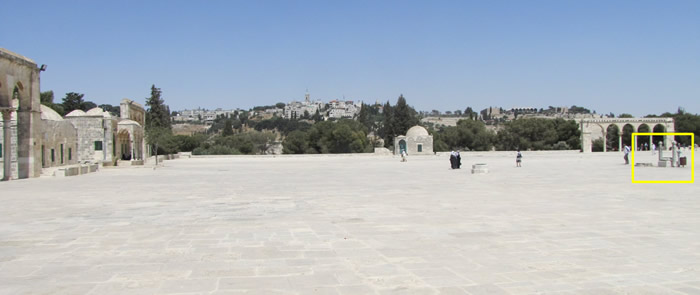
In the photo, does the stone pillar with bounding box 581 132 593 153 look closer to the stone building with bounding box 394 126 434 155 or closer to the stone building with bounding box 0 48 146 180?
the stone building with bounding box 394 126 434 155

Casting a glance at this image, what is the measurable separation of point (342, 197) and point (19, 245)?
6803 millimetres

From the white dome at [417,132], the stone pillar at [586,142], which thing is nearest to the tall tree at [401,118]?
the white dome at [417,132]

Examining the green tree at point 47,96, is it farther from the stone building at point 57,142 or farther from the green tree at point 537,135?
the green tree at point 537,135

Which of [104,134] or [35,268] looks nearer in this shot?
[35,268]

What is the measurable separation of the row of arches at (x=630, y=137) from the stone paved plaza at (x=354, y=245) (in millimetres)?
63669

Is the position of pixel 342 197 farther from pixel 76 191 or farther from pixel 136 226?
pixel 76 191

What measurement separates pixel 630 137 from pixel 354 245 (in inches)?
3053

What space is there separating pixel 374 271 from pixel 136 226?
4.45 m

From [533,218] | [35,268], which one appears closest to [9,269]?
[35,268]

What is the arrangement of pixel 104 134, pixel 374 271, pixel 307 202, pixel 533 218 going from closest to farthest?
pixel 374 271 < pixel 533 218 < pixel 307 202 < pixel 104 134

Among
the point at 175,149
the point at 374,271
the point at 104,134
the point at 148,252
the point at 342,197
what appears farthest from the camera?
the point at 175,149

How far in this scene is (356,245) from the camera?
626 cm

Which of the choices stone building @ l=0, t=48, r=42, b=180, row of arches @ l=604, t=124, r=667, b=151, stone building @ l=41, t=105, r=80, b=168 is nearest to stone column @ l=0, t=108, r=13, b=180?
stone building @ l=0, t=48, r=42, b=180

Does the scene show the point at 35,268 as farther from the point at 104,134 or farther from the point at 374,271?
the point at 104,134
